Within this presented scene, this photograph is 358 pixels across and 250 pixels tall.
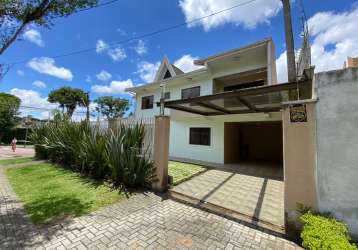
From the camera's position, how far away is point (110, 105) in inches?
1614

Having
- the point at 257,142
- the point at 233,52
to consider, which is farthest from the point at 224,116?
the point at 257,142

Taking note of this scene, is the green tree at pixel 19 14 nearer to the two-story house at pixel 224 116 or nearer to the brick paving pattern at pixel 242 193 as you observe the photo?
the two-story house at pixel 224 116

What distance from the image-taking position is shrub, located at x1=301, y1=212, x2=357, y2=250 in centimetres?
258

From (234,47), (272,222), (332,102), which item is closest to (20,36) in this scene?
(332,102)

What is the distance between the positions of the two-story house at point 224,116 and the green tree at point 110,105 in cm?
2629

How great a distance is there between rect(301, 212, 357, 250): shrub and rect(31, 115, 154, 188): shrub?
4.59 metres

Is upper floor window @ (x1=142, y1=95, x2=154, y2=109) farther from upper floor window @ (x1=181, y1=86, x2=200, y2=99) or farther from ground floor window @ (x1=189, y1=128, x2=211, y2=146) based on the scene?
ground floor window @ (x1=189, y1=128, x2=211, y2=146)

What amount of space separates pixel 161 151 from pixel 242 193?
10.8 ft

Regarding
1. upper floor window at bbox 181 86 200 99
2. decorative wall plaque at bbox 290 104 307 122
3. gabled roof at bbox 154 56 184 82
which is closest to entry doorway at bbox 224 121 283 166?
upper floor window at bbox 181 86 200 99

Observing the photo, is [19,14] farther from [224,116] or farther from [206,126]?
[206,126]

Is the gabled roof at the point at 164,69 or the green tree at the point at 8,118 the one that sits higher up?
the gabled roof at the point at 164,69

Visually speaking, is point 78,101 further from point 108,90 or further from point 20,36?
point 20,36

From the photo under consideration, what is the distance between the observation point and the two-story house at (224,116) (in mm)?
10898

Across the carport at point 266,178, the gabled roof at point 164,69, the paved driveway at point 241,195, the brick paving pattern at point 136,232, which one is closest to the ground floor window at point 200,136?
the carport at point 266,178
